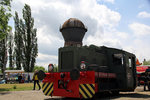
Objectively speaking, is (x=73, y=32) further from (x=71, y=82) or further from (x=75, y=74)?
(x=75, y=74)

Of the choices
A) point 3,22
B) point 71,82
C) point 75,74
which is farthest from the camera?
point 3,22

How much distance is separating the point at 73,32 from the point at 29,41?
63.2ft

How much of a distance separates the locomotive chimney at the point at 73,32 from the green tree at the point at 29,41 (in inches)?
633

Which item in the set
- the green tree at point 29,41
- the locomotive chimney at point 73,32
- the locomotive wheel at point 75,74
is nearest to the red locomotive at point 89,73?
the locomotive wheel at point 75,74

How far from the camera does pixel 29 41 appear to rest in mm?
35812

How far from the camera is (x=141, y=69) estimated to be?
22.8m

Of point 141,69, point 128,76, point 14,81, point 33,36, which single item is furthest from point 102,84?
point 33,36

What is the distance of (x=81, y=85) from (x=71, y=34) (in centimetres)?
1253

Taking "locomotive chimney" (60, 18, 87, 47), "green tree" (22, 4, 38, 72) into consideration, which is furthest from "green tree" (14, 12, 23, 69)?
"locomotive chimney" (60, 18, 87, 47)

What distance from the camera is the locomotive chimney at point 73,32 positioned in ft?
58.8

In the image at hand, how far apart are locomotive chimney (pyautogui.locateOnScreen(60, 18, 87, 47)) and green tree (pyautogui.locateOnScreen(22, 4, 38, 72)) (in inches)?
633

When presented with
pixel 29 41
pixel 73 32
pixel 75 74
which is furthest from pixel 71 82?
pixel 29 41

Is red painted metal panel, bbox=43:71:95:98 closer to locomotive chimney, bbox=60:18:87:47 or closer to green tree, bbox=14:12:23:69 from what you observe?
locomotive chimney, bbox=60:18:87:47

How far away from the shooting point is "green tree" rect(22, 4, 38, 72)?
35125 millimetres
